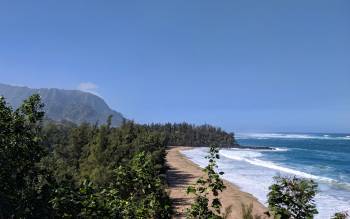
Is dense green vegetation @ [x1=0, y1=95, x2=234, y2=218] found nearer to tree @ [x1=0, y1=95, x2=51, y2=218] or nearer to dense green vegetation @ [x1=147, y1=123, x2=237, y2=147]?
tree @ [x1=0, y1=95, x2=51, y2=218]

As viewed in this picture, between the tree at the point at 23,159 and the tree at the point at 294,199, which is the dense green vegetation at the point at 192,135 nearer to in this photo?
the tree at the point at 23,159

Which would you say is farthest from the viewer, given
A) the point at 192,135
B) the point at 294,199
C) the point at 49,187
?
the point at 192,135

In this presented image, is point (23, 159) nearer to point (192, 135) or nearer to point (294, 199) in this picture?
point (294, 199)

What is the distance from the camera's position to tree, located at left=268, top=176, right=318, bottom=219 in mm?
7223

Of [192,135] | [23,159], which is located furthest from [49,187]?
[192,135]

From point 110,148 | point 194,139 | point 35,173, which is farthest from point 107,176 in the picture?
point 194,139

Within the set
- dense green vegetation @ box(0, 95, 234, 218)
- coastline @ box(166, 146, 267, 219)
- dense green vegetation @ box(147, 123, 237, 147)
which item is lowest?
coastline @ box(166, 146, 267, 219)

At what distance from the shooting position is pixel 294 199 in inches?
289

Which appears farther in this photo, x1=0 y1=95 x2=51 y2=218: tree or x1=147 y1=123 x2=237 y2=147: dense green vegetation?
x1=147 y1=123 x2=237 y2=147: dense green vegetation

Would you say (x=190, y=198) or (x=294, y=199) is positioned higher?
(x=294, y=199)

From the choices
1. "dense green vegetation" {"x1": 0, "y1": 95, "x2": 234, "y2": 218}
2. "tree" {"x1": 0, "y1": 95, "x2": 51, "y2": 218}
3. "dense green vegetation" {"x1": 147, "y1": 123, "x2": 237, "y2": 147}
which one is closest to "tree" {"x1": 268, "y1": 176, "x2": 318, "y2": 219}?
"dense green vegetation" {"x1": 0, "y1": 95, "x2": 234, "y2": 218}

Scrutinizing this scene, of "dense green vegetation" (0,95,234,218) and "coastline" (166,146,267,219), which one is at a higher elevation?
"dense green vegetation" (0,95,234,218)

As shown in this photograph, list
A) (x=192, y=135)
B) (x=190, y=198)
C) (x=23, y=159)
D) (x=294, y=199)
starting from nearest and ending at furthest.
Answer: (x=294, y=199) < (x=23, y=159) < (x=190, y=198) < (x=192, y=135)

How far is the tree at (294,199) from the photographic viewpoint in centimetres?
722
